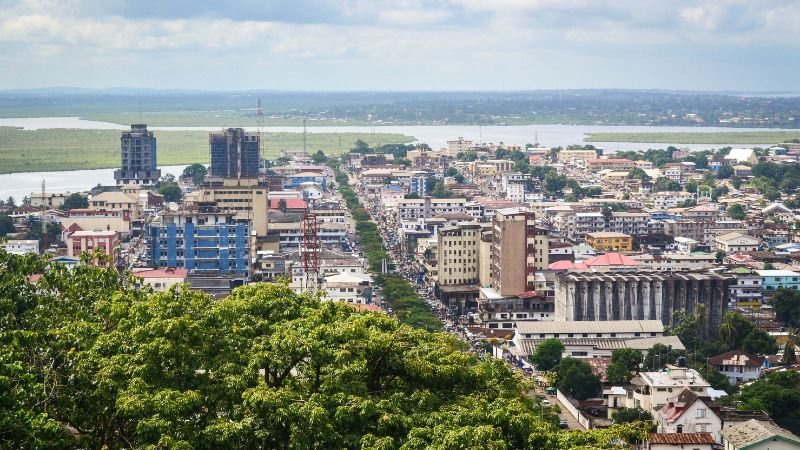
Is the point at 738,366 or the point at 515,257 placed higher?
the point at 515,257

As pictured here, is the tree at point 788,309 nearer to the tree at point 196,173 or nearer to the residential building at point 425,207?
the residential building at point 425,207

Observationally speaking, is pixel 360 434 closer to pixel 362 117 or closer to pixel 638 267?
pixel 638 267

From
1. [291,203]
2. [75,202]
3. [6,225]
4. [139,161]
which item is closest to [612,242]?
[291,203]

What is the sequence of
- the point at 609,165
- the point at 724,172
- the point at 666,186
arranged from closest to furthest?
the point at 666,186, the point at 724,172, the point at 609,165

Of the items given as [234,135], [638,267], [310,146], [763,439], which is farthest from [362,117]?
[763,439]

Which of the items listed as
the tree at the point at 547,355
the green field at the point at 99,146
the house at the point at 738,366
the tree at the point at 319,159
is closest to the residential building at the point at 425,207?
the tree at the point at 547,355

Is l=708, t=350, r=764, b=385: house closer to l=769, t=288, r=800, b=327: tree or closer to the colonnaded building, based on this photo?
the colonnaded building

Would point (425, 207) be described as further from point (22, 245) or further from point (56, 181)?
point (56, 181)
